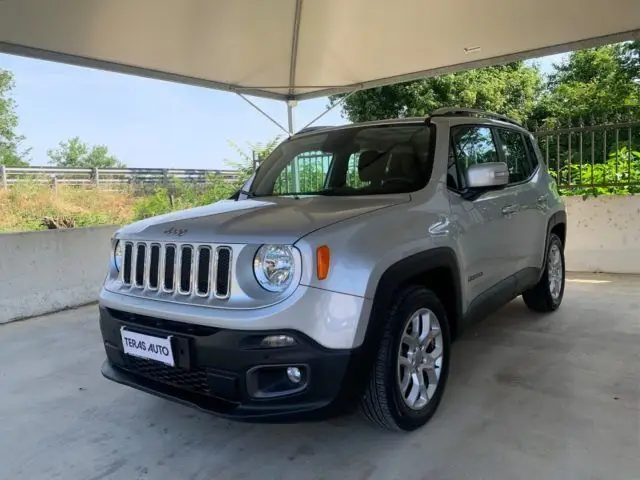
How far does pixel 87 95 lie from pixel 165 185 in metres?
17.3

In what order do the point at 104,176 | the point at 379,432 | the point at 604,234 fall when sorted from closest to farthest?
the point at 379,432
the point at 604,234
the point at 104,176

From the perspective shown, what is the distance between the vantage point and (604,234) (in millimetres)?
6887

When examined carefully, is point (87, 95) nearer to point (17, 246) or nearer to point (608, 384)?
point (17, 246)

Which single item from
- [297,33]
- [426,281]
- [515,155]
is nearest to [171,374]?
[426,281]

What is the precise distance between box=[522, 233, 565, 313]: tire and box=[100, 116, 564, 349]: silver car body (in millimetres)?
1482

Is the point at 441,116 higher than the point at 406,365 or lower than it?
higher

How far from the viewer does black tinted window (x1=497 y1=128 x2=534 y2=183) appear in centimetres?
407

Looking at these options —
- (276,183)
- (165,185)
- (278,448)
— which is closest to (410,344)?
(278,448)

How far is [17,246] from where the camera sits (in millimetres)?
5445

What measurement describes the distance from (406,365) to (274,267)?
2.96 feet

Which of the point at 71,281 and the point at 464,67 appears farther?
the point at 464,67

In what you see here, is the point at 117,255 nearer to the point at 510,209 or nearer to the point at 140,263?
the point at 140,263

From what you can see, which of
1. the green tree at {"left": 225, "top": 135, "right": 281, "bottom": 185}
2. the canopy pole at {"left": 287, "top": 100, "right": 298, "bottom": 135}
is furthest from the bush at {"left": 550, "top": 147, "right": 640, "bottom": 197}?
the green tree at {"left": 225, "top": 135, "right": 281, "bottom": 185}

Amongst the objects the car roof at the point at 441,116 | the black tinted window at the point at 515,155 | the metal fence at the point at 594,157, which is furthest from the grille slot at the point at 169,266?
the metal fence at the point at 594,157
